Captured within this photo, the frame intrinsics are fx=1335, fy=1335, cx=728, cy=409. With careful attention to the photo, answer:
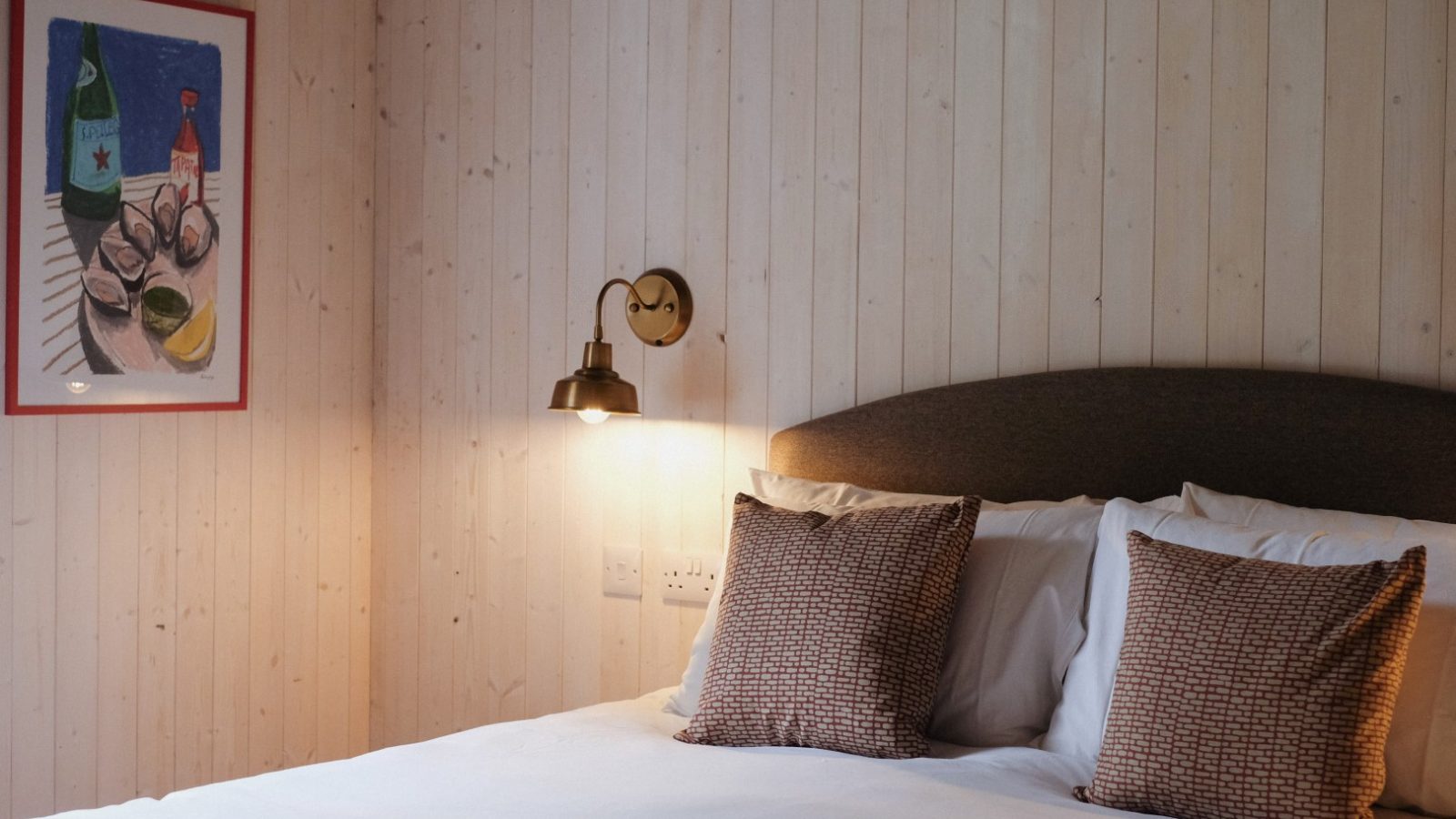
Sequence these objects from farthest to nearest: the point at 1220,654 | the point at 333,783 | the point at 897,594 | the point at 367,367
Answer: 1. the point at 367,367
2. the point at 897,594
3. the point at 333,783
4. the point at 1220,654

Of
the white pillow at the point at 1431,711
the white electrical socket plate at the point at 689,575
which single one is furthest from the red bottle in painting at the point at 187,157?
the white pillow at the point at 1431,711

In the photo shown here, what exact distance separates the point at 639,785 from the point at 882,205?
1.27 meters

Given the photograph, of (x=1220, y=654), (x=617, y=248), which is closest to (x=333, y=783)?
(x=1220, y=654)

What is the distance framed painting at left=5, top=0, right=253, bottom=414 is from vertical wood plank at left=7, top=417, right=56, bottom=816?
10 cm

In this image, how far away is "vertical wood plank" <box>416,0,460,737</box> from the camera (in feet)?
10.6

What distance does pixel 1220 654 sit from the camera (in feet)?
5.40

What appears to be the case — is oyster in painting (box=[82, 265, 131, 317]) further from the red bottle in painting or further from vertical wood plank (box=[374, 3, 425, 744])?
vertical wood plank (box=[374, 3, 425, 744])

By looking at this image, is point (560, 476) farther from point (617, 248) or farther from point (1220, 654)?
point (1220, 654)

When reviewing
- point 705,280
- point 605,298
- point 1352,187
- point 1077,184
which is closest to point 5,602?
point 605,298

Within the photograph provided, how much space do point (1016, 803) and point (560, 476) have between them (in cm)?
160

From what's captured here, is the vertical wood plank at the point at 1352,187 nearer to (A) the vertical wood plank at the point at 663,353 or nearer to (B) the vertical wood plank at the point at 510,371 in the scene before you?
(A) the vertical wood plank at the point at 663,353

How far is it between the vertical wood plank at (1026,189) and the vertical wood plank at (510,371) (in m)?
1.17

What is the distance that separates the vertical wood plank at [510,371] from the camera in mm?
3109

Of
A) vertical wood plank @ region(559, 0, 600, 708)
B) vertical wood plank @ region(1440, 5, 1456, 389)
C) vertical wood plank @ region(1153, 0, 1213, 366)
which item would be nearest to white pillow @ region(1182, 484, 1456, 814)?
vertical wood plank @ region(1440, 5, 1456, 389)
